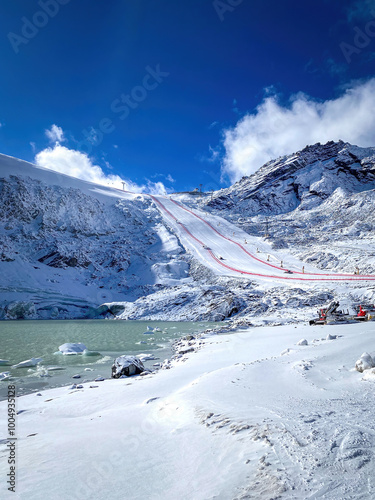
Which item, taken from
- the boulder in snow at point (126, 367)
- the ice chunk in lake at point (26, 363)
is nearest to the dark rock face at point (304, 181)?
the boulder in snow at point (126, 367)

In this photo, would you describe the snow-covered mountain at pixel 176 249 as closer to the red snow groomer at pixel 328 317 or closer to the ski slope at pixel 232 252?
the ski slope at pixel 232 252

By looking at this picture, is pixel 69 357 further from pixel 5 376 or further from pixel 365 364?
pixel 365 364

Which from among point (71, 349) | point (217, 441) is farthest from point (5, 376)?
point (217, 441)

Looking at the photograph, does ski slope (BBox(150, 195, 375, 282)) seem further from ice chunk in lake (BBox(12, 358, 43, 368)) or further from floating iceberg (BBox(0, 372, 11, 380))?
floating iceberg (BBox(0, 372, 11, 380))

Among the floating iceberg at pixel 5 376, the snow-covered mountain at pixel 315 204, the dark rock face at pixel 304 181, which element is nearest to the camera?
the floating iceberg at pixel 5 376

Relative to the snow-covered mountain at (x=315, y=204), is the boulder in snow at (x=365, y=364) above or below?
below

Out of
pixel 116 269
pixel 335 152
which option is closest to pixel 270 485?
pixel 116 269
